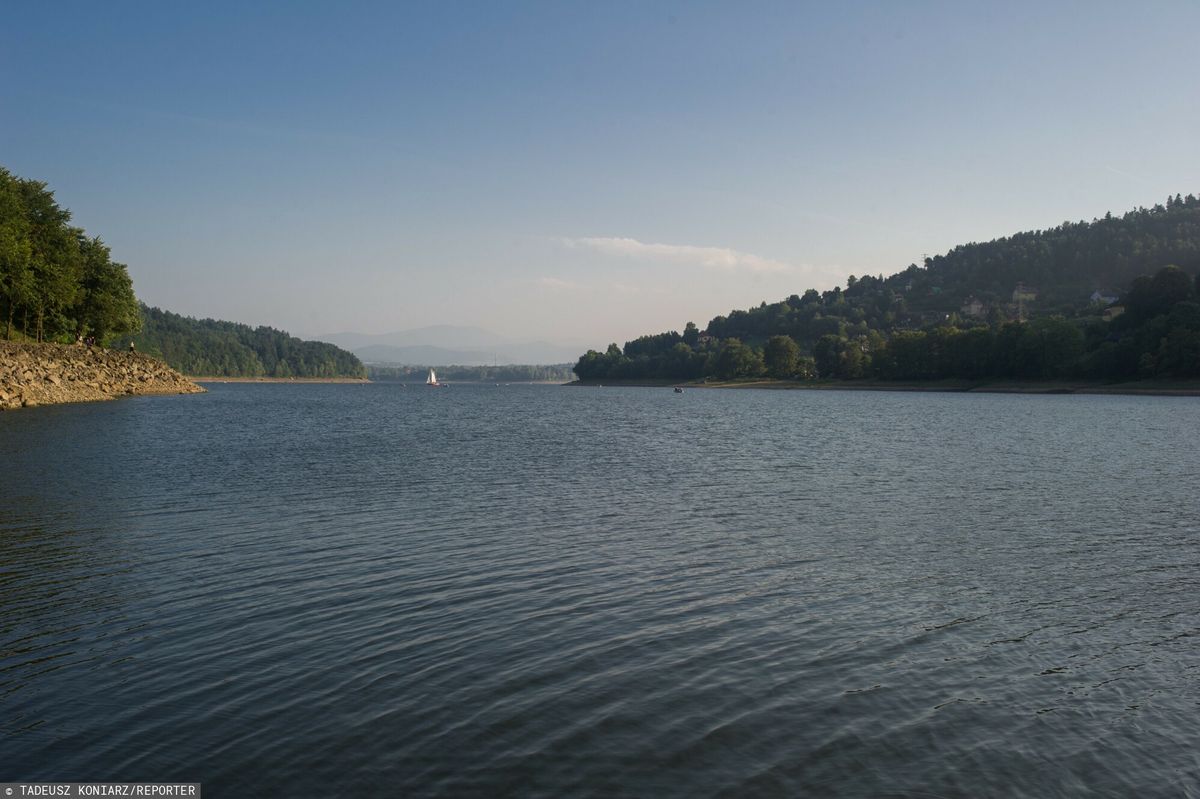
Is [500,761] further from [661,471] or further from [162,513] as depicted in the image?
[661,471]

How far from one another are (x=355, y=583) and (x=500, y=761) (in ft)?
31.2

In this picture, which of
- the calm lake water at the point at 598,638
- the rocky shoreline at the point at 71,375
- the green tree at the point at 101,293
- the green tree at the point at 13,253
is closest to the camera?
the calm lake water at the point at 598,638

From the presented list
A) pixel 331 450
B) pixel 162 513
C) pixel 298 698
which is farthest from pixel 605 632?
pixel 331 450

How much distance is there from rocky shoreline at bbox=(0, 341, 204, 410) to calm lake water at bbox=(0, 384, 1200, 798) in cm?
6349

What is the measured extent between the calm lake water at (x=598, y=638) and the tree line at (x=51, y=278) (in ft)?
236

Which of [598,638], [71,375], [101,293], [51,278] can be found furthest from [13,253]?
[598,638]

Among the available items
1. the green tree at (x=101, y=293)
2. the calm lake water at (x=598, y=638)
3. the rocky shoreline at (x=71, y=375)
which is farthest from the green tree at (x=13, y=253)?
the calm lake water at (x=598, y=638)

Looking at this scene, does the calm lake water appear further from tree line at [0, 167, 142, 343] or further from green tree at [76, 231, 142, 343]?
green tree at [76, 231, 142, 343]

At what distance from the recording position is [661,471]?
1631 inches

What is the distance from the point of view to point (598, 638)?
48.5 feet

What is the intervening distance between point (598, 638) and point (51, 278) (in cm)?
11009

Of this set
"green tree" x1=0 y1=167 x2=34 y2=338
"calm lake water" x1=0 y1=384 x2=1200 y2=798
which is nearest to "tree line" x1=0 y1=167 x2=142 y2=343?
"green tree" x1=0 y1=167 x2=34 y2=338

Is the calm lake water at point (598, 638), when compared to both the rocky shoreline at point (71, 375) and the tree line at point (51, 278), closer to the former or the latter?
the rocky shoreline at point (71, 375)

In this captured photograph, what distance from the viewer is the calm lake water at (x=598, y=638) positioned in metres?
10.1
